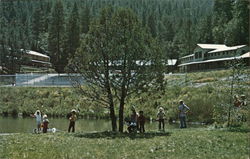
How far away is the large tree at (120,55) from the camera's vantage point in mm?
15789

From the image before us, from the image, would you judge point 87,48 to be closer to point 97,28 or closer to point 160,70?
point 97,28

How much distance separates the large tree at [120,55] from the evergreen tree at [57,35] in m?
63.0

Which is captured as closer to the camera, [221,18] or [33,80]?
[33,80]

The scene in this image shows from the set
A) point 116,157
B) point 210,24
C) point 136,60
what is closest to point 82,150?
point 116,157

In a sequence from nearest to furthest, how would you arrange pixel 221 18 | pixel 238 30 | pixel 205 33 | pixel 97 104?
pixel 97 104
pixel 238 30
pixel 221 18
pixel 205 33

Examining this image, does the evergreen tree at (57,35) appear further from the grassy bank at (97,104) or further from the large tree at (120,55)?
the large tree at (120,55)

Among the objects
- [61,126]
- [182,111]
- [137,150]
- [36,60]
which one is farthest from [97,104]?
[36,60]

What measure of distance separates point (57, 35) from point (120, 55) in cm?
6644

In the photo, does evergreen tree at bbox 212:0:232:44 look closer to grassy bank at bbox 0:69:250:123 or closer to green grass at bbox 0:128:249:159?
grassy bank at bbox 0:69:250:123

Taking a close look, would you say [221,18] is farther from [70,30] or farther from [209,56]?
[70,30]

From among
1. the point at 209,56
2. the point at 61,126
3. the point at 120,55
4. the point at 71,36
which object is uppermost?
the point at 71,36

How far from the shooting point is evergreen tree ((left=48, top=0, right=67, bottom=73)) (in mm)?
78938

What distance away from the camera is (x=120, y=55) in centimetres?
1591

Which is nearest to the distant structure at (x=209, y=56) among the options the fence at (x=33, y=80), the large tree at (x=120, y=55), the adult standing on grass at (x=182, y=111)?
the fence at (x=33, y=80)
